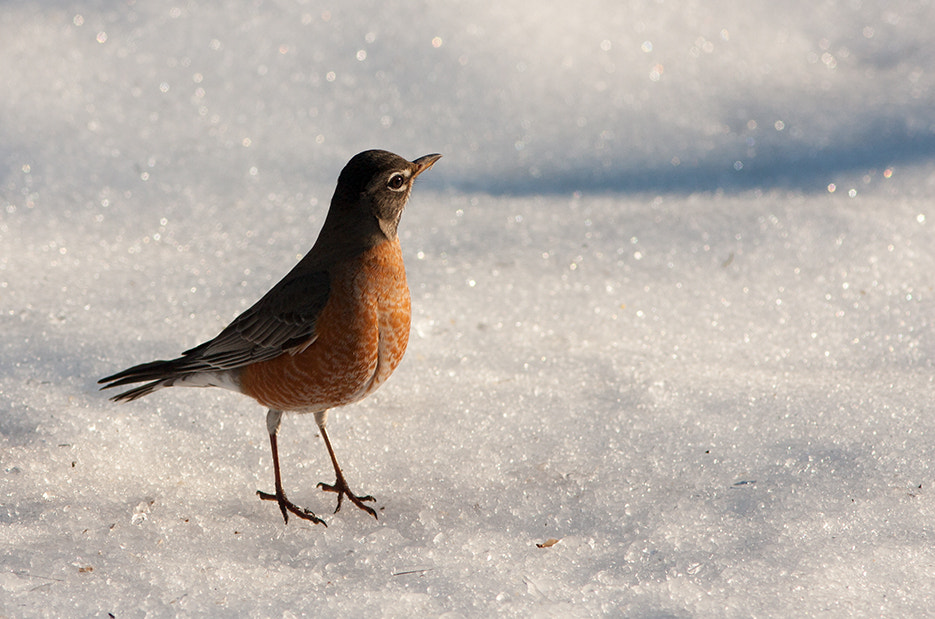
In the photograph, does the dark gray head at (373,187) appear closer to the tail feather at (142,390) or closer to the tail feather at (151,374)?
the tail feather at (151,374)

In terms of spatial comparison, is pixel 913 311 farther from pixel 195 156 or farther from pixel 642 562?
pixel 195 156

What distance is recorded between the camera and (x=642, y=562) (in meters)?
3.20

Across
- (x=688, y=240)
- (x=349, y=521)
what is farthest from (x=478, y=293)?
(x=349, y=521)

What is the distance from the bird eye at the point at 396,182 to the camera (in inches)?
151

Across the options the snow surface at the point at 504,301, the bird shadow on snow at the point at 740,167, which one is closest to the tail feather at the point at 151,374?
the snow surface at the point at 504,301

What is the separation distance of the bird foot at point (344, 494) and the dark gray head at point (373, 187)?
3.61 ft

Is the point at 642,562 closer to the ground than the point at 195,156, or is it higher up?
closer to the ground

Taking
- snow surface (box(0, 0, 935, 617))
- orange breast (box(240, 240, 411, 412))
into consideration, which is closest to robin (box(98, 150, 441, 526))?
orange breast (box(240, 240, 411, 412))

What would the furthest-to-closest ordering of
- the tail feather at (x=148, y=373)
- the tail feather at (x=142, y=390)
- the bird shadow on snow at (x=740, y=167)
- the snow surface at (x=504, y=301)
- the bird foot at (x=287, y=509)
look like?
the bird shadow on snow at (x=740, y=167), the tail feather at (x=142, y=390), the tail feather at (x=148, y=373), the bird foot at (x=287, y=509), the snow surface at (x=504, y=301)

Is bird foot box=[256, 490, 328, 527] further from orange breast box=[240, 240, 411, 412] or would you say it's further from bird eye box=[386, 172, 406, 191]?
bird eye box=[386, 172, 406, 191]

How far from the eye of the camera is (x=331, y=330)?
3.54 m

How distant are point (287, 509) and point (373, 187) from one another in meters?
1.43

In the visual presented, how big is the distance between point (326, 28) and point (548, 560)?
17.7 feet

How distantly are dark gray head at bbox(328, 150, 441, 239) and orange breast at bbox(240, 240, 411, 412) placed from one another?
7.5 inches
